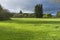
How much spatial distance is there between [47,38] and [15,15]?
1435 cm

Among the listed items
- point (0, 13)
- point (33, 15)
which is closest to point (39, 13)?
point (33, 15)

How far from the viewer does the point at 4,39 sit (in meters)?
5.95

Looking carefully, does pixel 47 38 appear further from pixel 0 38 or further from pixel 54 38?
pixel 0 38

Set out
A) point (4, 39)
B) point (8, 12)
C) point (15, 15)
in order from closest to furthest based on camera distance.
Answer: point (4, 39) → point (8, 12) → point (15, 15)

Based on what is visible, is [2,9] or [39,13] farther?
[39,13]

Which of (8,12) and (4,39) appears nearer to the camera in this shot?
(4,39)

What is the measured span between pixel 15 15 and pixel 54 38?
14.4 m

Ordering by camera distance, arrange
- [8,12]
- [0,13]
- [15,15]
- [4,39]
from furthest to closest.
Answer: [15,15]
[8,12]
[0,13]
[4,39]

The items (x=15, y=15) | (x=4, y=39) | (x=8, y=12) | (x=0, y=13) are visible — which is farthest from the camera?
(x=15, y=15)

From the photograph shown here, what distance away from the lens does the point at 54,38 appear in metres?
6.31

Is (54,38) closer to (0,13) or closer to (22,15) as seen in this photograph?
(0,13)

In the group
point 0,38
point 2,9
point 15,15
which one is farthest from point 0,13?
point 0,38

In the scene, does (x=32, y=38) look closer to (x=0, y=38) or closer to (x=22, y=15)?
(x=0, y=38)

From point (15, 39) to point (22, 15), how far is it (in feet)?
50.5
